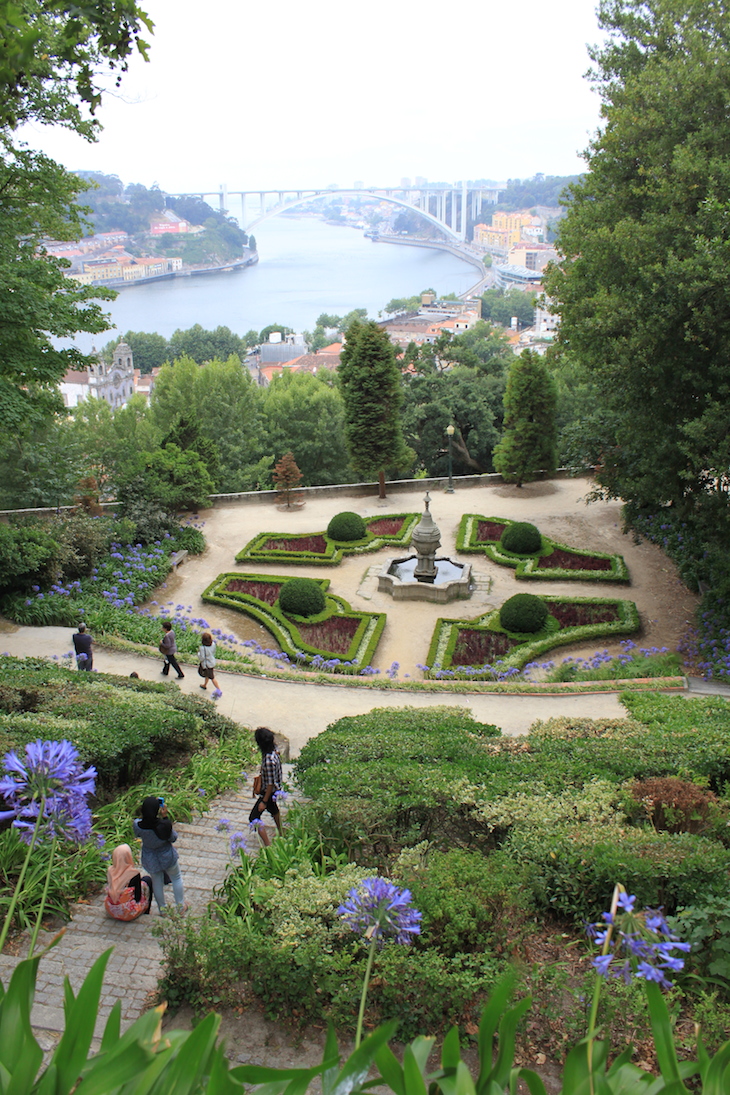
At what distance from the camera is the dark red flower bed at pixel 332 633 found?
15.8m

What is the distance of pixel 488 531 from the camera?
2080 cm

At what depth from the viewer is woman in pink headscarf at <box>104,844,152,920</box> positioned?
5.66 metres

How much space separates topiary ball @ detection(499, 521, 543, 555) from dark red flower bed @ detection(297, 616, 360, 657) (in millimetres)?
4738

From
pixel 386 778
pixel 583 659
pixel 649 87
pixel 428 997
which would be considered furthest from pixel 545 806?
pixel 649 87

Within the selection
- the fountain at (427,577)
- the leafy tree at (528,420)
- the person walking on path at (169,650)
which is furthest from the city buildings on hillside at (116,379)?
the person walking on path at (169,650)

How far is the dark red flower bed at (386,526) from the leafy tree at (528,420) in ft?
13.5

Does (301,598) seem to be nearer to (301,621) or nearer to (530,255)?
(301,621)

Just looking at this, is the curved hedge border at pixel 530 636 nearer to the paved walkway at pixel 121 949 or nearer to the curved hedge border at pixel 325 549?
the curved hedge border at pixel 325 549

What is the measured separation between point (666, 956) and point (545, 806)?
12.7 feet

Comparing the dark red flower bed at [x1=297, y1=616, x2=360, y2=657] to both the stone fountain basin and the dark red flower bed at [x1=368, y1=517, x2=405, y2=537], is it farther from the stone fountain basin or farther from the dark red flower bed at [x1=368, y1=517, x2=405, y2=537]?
the dark red flower bed at [x1=368, y1=517, x2=405, y2=537]

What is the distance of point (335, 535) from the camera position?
20266 mm

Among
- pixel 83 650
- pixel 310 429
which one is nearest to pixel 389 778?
pixel 83 650

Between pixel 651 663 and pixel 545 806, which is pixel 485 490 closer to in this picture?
pixel 651 663

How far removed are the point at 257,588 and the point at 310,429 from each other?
1806cm
